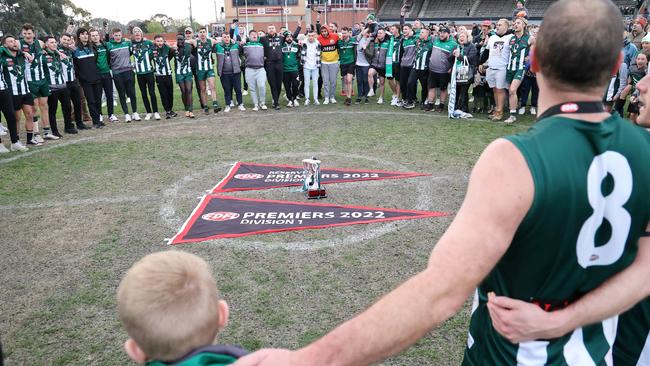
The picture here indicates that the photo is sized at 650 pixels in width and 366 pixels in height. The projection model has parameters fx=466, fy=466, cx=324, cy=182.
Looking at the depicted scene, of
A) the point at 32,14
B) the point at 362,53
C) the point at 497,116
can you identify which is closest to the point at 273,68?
the point at 362,53

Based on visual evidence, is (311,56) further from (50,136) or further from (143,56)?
(50,136)

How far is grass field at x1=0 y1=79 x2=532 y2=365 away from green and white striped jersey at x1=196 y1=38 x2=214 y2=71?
10.7ft

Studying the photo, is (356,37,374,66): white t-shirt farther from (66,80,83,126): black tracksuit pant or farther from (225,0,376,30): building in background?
(225,0,376,30): building in background

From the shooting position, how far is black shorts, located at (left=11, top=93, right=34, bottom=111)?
9.37 m

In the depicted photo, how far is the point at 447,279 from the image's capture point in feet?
4.04

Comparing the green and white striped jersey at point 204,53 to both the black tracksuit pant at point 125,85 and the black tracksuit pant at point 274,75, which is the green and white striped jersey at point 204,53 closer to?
the black tracksuit pant at point 274,75

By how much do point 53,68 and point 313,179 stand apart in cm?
733

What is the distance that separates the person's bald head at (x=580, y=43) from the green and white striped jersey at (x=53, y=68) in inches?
433

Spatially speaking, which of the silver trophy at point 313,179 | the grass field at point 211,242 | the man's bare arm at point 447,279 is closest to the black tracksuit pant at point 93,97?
the grass field at point 211,242

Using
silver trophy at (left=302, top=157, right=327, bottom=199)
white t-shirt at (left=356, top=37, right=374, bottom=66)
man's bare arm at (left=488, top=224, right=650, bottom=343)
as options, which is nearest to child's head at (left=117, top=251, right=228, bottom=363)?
man's bare arm at (left=488, top=224, right=650, bottom=343)

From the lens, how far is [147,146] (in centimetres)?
945

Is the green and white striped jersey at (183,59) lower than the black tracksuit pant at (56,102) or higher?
higher

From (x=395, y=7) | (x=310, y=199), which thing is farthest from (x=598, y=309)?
(x=395, y=7)

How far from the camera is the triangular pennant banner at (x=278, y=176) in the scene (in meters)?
6.86
